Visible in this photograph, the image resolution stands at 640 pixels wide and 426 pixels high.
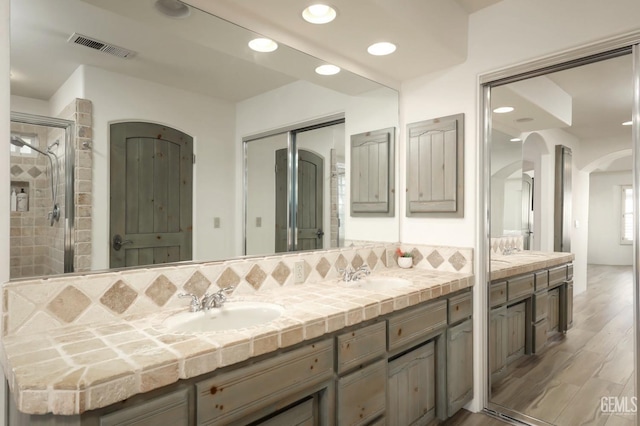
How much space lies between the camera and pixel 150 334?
4.06 feet

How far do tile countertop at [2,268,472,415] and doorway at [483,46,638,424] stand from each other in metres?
1.30

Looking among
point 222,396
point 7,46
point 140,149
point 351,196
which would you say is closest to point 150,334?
point 222,396

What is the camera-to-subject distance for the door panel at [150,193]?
4.85ft

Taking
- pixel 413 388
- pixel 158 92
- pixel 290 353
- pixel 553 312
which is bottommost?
pixel 413 388

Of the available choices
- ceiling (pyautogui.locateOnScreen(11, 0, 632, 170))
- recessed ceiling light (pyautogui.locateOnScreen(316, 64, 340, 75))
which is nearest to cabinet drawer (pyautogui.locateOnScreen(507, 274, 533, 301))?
ceiling (pyautogui.locateOnScreen(11, 0, 632, 170))

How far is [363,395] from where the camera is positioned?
5.31 ft

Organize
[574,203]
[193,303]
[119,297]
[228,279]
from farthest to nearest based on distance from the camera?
[574,203], [228,279], [193,303], [119,297]

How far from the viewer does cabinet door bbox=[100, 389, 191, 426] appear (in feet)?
3.03

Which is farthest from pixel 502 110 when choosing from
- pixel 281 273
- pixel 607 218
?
pixel 281 273

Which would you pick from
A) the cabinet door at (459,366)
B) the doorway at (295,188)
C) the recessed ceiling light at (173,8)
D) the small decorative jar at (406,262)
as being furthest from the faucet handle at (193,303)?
the small decorative jar at (406,262)

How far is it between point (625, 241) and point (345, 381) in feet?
5.39

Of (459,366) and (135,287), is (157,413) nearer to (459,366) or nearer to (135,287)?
(135,287)

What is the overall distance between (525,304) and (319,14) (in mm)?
2205

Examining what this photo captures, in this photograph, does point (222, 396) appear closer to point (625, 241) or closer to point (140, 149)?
point (140, 149)
